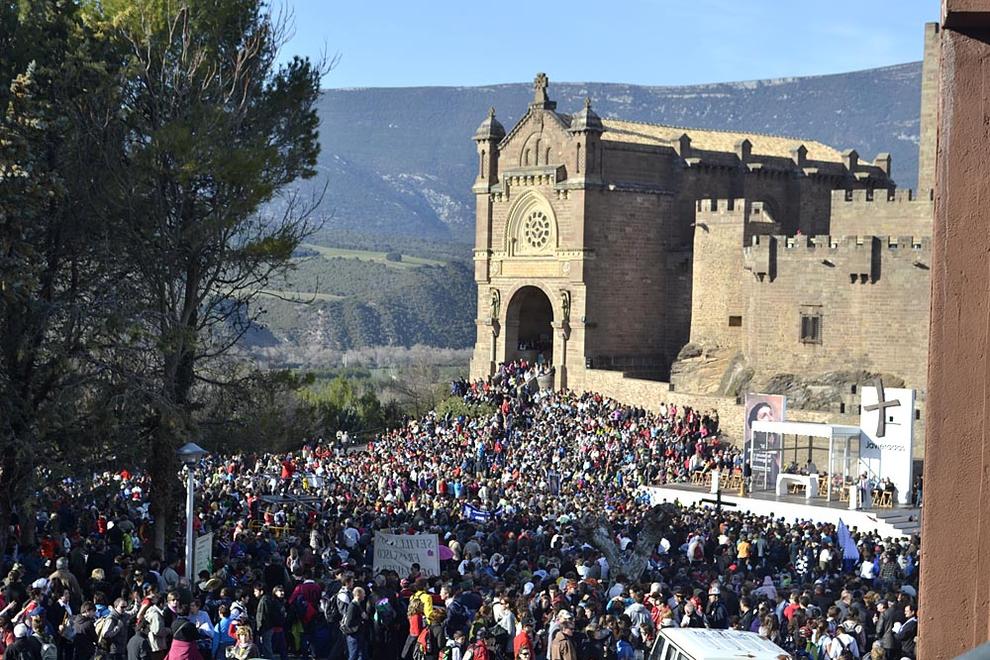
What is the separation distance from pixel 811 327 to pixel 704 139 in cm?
1401

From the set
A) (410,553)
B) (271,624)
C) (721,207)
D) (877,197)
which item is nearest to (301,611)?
(271,624)

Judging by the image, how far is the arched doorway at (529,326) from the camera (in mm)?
53031

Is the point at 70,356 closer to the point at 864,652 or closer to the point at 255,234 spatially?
the point at 255,234

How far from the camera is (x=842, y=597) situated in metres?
16.6

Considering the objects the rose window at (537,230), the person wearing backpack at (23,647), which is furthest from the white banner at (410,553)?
the rose window at (537,230)

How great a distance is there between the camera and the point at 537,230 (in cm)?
5128

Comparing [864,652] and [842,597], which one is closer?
[864,652]

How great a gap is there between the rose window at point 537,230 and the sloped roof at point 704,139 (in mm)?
4052

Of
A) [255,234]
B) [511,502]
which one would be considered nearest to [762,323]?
[511,502]

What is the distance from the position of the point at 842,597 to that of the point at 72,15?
15409mm

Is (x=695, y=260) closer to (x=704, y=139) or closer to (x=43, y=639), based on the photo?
(x=704, y=139)

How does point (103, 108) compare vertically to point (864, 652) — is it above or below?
above

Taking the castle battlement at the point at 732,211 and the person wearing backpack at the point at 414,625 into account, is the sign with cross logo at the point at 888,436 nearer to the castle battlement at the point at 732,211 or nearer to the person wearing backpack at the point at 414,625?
the castle battlement at the point at 732,211

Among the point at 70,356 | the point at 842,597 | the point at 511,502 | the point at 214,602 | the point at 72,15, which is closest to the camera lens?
the point at 214,602
